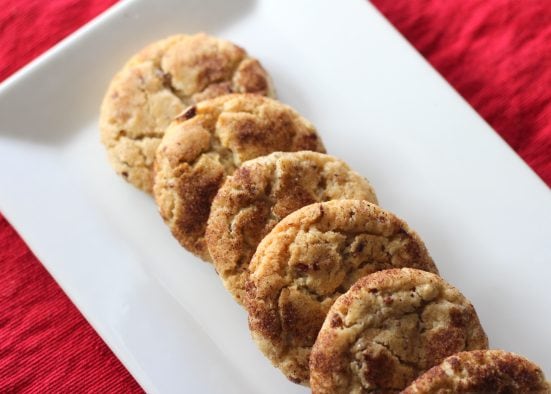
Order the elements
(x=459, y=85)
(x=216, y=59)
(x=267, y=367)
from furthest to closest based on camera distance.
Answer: (x=459, y=85)
(x=216, y=59)
(x=267, y=367)

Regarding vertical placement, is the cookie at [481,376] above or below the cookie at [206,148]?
below

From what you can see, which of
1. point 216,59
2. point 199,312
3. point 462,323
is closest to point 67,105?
point 216,59

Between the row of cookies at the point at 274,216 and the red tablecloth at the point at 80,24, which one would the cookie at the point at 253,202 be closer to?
the row of cookies at the point at 274,216

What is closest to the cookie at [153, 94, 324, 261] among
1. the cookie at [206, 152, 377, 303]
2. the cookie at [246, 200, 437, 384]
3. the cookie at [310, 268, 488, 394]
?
the cookie at [206, 152, 377, 303]

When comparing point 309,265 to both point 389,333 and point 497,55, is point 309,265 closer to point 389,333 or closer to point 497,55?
point 389,333

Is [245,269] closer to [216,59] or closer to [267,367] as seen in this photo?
[267,367]

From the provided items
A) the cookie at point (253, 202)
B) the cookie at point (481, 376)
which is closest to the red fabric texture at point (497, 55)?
the cookie at point (253, 202)
